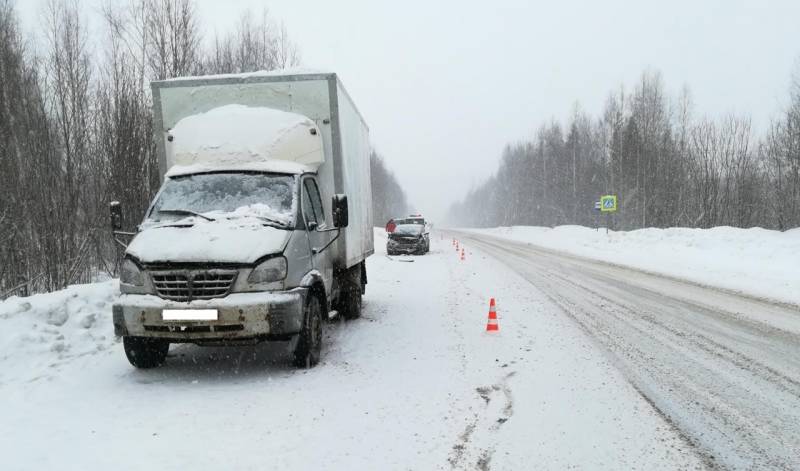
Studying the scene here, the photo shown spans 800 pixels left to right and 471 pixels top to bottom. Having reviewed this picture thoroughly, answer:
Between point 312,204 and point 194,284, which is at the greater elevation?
point 312,204

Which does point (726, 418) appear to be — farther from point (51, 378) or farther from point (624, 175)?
point (624, 175)

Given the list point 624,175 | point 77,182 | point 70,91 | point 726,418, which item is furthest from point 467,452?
point 624,175

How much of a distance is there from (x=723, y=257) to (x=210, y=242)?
60.8 ft

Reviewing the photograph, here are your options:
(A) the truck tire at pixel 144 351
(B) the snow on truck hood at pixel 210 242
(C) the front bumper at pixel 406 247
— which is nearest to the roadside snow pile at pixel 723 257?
(C) the front bumper at pixel 406 247

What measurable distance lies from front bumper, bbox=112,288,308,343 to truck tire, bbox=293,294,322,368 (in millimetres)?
472

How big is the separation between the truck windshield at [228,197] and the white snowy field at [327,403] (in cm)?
184

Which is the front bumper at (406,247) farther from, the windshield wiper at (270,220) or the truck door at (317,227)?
the windshield wiper at (270,220)

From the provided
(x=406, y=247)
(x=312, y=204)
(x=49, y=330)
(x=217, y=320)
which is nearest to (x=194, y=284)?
(x=217, y=320)

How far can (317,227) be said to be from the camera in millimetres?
6645

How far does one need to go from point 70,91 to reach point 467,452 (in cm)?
1980

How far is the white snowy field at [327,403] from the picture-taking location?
11.8 ft

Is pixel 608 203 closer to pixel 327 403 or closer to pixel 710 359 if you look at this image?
pixel 710 359

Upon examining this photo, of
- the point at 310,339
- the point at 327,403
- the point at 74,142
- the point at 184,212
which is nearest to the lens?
the point at 327,403

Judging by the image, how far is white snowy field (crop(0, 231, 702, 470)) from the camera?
3590mm
